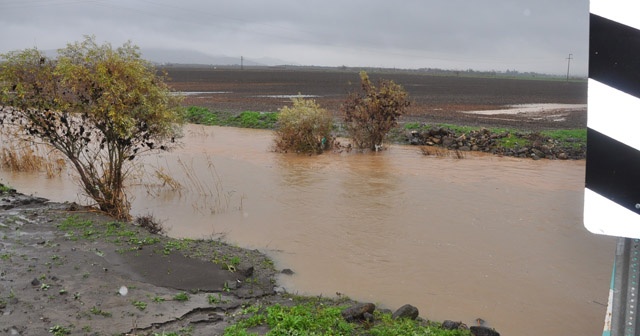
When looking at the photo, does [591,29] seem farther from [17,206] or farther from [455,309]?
[17,206]

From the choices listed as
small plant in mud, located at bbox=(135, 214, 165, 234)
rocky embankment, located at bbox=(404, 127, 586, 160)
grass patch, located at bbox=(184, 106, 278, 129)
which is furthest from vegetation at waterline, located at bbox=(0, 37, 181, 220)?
grass patch, located at bbox=(184, 106, 278, 129)

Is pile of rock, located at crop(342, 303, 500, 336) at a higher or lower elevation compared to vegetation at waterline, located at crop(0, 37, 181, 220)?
lower

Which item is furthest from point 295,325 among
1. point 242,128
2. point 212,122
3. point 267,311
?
point 212,122

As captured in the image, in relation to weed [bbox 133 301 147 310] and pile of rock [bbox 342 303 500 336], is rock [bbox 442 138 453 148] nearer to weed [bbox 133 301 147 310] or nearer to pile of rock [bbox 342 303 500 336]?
pile of rock [bbox 342 303 500 336]

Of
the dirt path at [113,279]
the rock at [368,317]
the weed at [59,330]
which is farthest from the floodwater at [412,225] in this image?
the weed at [59,330]

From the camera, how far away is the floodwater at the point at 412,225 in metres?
7.12

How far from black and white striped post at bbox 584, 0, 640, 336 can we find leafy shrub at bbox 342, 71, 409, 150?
54.8 feet

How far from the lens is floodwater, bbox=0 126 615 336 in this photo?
280 inches

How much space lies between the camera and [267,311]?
5.60 metres

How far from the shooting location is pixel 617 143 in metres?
1.36

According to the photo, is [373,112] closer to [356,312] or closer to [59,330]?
[356,312]

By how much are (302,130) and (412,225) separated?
26.7 feet

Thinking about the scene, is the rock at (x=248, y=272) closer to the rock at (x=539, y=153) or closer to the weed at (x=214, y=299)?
the weed at (x=214, y=299)

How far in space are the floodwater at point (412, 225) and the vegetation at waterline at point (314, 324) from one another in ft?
3.82
